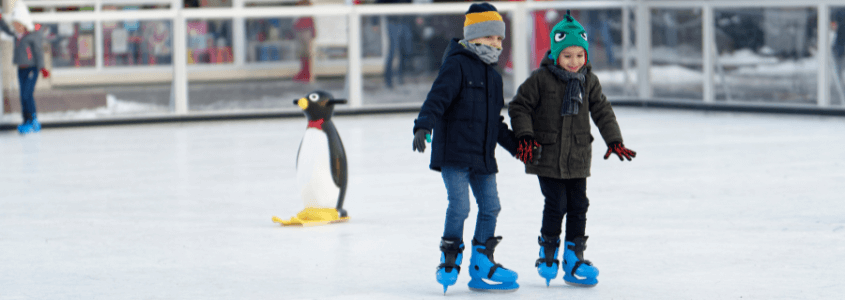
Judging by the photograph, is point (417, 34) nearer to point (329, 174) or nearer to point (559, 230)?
point (329, 174)

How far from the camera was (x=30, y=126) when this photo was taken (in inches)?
514

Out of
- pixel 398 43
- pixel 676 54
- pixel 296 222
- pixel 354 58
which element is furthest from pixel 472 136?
pixel 676 54

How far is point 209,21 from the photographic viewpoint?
48.1 feet

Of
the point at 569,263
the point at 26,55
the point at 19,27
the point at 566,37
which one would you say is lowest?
the point at 569,263

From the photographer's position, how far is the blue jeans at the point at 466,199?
4648 millimetres

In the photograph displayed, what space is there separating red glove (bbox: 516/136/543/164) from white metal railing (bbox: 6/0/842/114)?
379 inches

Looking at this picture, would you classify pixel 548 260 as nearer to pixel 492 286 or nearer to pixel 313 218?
pixel 492 286

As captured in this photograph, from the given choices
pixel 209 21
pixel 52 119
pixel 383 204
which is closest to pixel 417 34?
pixel 209 21

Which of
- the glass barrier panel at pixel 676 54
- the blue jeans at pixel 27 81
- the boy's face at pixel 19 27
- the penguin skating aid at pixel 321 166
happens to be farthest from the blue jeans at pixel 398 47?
the penguin skating aid at pixel 321 166

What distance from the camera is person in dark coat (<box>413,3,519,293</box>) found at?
4590 mm

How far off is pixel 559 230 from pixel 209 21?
1061 cm

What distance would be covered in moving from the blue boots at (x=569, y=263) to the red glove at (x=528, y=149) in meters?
0.37

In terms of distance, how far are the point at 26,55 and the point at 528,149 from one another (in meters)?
9.56

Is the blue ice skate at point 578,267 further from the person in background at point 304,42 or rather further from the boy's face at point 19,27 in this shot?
the person in background at point 304,42
